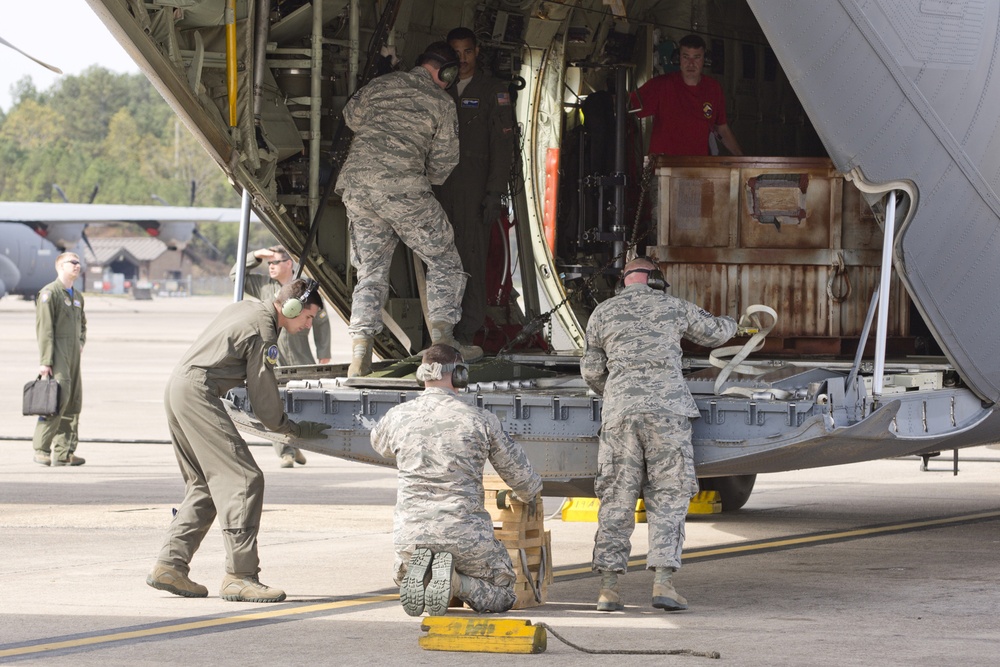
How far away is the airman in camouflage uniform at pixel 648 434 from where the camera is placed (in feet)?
24.1

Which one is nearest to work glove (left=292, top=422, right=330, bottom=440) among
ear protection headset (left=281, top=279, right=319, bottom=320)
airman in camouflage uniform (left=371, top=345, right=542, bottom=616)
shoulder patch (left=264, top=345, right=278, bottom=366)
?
shoulder patch (left=264, top=345, right=278, bottom=366)

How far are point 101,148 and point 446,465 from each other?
12971 cm

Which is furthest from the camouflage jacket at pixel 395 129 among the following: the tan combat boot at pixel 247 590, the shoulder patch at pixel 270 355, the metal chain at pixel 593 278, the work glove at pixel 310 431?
the tan combat boot at pixel 247 590

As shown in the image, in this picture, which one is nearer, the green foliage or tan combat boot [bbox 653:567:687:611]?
tan combat boot [bbox 653:567:687:611]

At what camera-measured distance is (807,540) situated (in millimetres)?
10219

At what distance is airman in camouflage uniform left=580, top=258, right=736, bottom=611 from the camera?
7.36m

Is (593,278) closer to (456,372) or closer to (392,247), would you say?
(392,247)

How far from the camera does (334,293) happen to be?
31.0 feet

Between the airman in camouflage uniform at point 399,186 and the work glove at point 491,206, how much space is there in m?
0.78

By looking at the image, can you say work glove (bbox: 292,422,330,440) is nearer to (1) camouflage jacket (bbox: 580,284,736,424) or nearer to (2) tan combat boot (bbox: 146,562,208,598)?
(2) tan combat boot (bbox: 146,562,208,598)

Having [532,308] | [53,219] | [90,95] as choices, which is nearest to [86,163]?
[90,95]

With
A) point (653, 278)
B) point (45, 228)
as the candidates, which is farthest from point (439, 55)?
point (45, 228)

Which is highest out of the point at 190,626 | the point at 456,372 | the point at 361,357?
the point at 361,357

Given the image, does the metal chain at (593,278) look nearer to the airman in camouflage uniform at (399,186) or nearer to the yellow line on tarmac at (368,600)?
the airman in camouflage uniform at (399,186)
